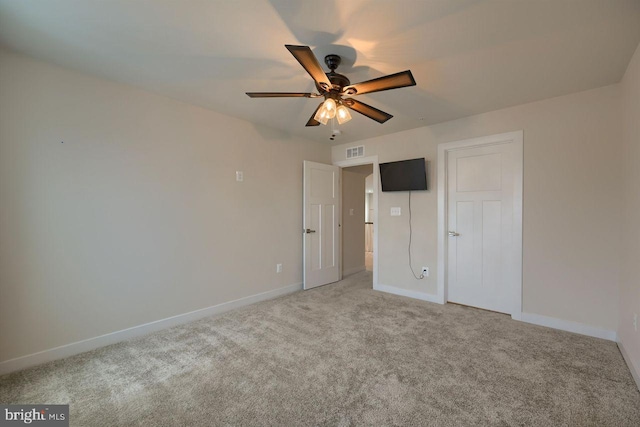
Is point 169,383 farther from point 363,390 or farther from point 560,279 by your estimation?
point 560,279

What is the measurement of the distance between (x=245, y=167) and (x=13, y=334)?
2565mm

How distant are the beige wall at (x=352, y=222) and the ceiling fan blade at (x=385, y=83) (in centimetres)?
325

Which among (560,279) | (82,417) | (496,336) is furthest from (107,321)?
(560,279)

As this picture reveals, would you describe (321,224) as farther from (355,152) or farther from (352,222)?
(355,152)

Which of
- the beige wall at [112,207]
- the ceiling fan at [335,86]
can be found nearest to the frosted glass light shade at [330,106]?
the ceiling fan at [335,86]

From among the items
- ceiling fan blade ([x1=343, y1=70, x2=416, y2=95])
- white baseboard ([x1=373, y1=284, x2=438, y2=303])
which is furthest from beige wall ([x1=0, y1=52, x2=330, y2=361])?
ceiling fan blade ([x1=343, y1=70, x2=416, y2=95])

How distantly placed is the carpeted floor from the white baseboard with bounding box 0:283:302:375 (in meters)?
0.08

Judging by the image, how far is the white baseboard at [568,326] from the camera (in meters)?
2.59

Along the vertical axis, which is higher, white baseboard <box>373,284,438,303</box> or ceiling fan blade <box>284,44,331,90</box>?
ceiling fan blade <box>284,44,331,90</box>

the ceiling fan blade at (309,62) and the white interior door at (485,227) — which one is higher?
the ceiling fan blade at (309,62)

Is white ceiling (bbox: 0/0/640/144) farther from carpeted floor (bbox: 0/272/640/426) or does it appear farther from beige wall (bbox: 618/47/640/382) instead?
carpeted floor (bbox: 0/272/640/426)

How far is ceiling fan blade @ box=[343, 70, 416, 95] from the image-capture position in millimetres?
1741

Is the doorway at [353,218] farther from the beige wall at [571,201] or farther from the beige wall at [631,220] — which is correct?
the beige wall at [631,220]

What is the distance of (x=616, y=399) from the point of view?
1.77 meters
